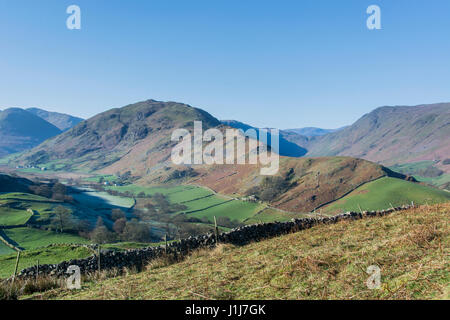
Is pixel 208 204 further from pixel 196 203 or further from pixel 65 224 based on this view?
pixel 65 224

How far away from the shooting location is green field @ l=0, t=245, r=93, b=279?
894 inches

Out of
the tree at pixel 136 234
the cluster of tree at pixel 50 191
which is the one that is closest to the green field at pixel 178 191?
the cluster of tree at pixel 50 191

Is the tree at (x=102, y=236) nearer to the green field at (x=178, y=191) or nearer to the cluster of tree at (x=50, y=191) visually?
the cluster of tree at (x=50, y=191)

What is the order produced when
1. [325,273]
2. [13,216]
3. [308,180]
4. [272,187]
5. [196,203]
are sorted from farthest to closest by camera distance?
[196,203]
[272,187]
[308,180]
[13,216]
[325,273]

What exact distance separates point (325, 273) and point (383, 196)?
94.7m

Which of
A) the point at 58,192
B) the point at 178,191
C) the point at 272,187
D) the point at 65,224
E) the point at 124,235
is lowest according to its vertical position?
the point at 178,191

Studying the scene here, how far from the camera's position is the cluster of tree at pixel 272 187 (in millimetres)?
114194

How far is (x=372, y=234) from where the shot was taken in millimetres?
12750

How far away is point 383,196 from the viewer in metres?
91.8

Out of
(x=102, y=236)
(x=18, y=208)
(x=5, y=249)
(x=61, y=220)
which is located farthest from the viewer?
(x=18, y=208)

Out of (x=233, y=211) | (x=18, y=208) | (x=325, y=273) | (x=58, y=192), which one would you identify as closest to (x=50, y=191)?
(x=58, y=192)

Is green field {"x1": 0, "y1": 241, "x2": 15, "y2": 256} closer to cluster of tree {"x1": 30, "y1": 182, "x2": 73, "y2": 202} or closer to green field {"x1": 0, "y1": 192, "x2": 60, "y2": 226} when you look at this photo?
green field {"x1": 0, "y1": 192, "x2": 60, "y2": 226}
